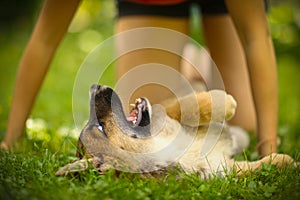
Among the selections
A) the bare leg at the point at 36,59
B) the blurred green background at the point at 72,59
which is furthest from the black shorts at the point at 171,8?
the bare leg at the point at 36,59

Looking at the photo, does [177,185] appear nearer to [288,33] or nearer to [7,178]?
[7,178]

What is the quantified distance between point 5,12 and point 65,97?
3.46 metres

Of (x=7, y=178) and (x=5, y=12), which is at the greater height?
(x=7, y=178)

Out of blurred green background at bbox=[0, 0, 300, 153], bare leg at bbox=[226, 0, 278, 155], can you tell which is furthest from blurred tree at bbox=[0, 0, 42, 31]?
bare leg at bbox=[226, 0, 278, 155]

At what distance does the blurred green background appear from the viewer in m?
2.93

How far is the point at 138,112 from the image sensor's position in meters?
1.73

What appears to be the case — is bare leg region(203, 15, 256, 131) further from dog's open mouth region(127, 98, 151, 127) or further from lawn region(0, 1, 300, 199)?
dog's open mouth region(127, 98, 151, 127)

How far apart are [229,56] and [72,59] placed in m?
2.85

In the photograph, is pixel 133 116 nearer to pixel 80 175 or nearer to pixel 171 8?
pixel 80 175

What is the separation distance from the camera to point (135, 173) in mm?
1657

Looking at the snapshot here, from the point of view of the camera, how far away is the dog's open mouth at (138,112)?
1.72m

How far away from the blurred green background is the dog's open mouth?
24.3 inches

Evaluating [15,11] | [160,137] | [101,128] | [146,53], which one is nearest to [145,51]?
[146,53]

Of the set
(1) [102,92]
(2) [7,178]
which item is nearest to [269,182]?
(1) [102,92]
